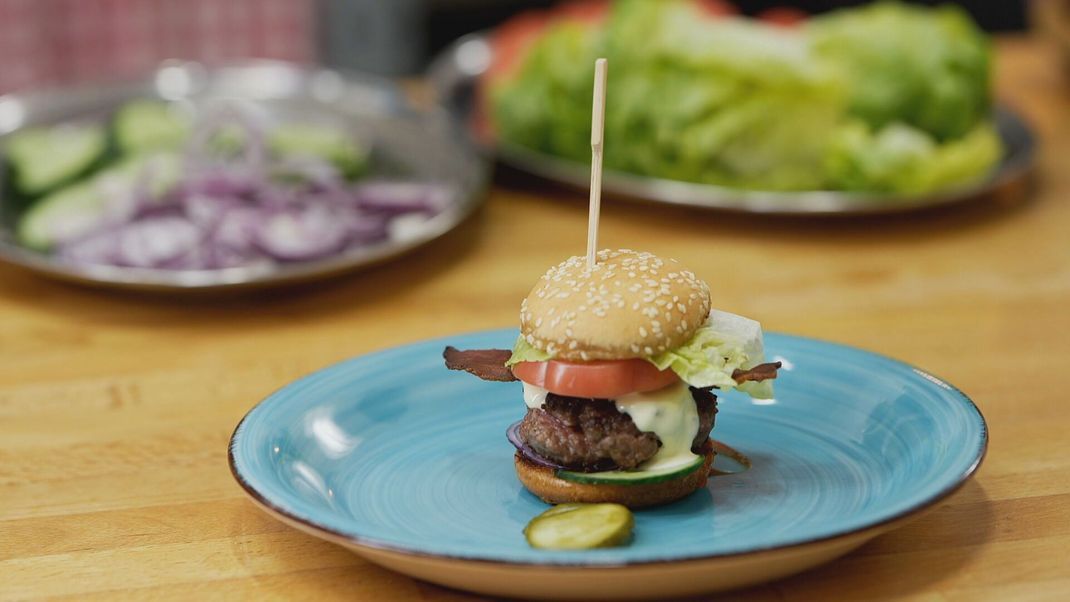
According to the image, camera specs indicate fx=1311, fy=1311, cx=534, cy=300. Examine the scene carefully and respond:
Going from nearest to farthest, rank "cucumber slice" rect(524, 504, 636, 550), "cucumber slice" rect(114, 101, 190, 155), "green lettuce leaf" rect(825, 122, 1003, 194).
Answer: "cucumber slice" rect(524, 504, 636, 550) < "green lettuce leaf" rect(825, 122, 1003, 194) < "cucumber slice" rect(114, 101, 190, 155)

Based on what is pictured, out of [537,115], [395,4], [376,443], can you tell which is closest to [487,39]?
[537,115]

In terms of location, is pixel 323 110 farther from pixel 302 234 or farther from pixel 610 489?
pixel 610 489

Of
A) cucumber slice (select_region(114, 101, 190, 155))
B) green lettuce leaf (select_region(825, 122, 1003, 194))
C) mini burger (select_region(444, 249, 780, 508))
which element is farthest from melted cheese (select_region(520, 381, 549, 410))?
cucumber slice (select_region(114, 101, 190, 155))

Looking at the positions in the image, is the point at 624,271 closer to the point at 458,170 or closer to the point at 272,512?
the point at 272,512

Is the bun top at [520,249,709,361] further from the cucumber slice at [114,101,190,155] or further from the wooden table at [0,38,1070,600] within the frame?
the cucumber slice at [114,101,190,155]

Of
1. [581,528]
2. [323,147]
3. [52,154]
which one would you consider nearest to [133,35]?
[52,154]

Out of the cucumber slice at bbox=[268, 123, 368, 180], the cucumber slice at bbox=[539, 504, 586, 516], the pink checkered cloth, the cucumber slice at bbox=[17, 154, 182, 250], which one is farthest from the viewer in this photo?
the pink checkered cloth

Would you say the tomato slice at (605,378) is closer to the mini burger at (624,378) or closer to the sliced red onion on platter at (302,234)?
the mini burger at (624,378)
